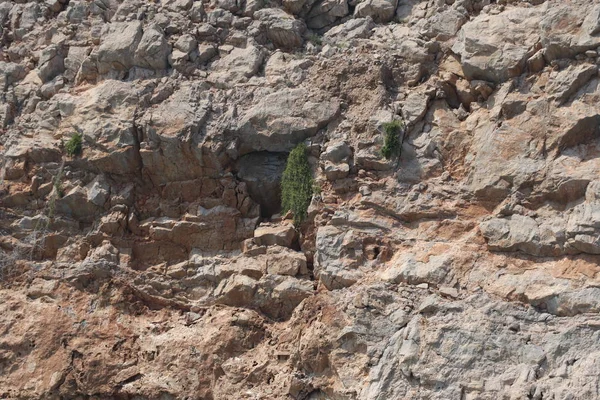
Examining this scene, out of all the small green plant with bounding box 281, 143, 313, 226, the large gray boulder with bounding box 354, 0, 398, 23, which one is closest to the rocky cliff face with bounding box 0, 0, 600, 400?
the large gray boulder with bounding box 354, 0, 398, 23

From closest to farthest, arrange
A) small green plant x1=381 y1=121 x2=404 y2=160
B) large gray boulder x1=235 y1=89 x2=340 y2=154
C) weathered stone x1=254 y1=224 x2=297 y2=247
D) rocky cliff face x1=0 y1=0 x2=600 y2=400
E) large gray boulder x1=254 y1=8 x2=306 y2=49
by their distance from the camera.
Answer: rocky cliff face x1=0 y1=0 x2=600 y2=400, small green plant x1=381 y1=121 x2=404 y2=160, weathered stone x1=254 y1=224 x2=297 y2=247, large gray boulder x1=235 y1=89 x2=340 y2=154, large gray boulder x1=254 y1=8 x2=306 y2=49

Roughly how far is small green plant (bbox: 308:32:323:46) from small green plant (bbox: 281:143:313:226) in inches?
82.0

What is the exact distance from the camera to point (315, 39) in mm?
11945

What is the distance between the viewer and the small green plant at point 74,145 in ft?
37.5

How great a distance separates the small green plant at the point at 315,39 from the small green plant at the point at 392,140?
2326mm

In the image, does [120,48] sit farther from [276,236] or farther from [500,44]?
[500,44]

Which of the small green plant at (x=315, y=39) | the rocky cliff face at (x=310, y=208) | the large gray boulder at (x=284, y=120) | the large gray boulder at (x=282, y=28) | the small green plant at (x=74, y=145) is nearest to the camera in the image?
the rocky cliff face at (x=310, y=208)

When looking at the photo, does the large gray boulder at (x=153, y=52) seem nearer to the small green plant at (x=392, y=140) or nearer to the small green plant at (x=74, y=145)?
the small green plant at (x=74, y=145)

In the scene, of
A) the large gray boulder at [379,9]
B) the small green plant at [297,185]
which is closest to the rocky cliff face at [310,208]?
the large gray boulder at [379,9]

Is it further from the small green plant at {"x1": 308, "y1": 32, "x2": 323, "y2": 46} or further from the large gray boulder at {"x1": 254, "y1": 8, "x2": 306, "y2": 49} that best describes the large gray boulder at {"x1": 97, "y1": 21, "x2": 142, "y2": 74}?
the small green plant at {"x1": 308, "y1": 32, "x2": 323, "y2": 46}

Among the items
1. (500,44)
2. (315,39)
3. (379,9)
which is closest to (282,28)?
(315,39)

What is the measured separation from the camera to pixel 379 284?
9383 millimetres

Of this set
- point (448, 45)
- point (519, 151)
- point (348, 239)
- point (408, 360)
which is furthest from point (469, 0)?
point (408, 360)

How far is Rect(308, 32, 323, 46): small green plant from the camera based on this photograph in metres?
11.9
